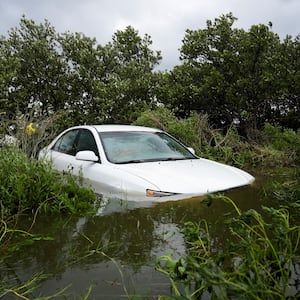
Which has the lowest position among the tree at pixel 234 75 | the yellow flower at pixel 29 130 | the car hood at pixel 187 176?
the car hood at pixel 187 176

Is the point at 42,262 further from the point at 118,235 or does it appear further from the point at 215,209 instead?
the point at 215,209

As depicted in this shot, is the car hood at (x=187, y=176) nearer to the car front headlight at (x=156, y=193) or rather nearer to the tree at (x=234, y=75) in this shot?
the car front headlight at (x=156, y=193)

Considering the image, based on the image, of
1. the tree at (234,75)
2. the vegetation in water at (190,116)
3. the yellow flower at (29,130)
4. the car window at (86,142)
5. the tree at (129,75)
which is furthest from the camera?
the tree at (129,75)

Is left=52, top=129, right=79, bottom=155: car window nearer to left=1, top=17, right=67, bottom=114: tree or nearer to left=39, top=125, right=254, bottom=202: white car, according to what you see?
left=39, top=125, right=254, bottom=202: white car

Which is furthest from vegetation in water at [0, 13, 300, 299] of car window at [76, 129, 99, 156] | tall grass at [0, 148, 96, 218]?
car window at [76, 129, 99, 156]

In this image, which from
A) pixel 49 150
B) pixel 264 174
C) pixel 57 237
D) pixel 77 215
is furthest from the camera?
pixel 264 174

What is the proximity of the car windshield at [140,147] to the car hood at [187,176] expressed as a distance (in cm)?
25

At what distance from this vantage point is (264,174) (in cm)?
728

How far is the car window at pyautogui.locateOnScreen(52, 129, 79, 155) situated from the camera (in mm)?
6038

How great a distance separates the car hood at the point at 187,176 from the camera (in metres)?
4.19

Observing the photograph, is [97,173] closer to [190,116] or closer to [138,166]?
[138,166]

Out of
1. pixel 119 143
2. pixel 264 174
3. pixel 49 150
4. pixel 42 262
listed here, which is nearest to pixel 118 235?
pixel 42 262

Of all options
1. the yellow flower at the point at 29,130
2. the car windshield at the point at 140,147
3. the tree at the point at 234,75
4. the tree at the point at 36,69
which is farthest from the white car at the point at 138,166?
the tree at the point at 36,69

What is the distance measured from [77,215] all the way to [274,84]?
30.5 feet
